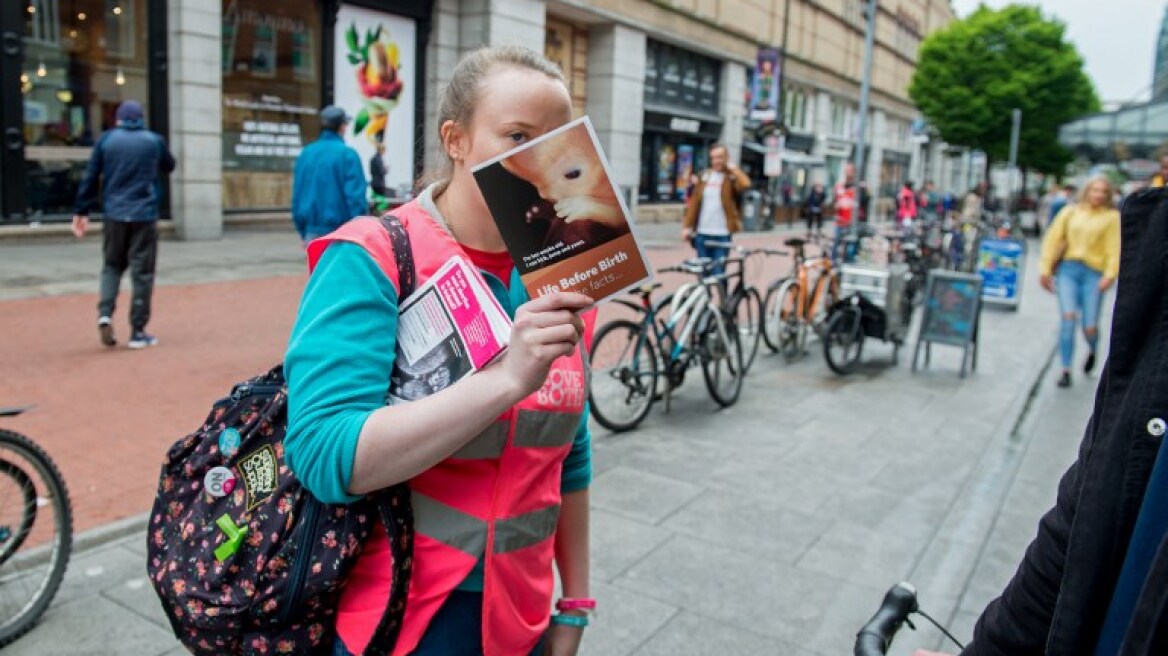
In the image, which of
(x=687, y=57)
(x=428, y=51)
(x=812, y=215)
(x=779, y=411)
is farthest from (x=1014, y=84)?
(x=779, y=411)

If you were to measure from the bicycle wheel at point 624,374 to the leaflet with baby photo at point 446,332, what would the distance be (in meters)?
5.04

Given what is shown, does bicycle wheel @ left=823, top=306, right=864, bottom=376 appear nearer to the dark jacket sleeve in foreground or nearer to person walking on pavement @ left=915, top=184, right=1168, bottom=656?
the dark jacket sleeve in foreground

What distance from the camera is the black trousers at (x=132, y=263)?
26.1 feet

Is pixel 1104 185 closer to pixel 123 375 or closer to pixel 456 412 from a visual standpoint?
pixel 123 375

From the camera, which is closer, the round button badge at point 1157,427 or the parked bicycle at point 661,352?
the round button badge at point 1157,427

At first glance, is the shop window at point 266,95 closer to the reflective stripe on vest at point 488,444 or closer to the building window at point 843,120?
the reflective stripe on vest at point 488,444

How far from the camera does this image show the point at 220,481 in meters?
1.44

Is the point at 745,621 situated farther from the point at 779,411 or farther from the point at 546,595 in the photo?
the point at 779,411

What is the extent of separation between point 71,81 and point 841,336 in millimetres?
11724

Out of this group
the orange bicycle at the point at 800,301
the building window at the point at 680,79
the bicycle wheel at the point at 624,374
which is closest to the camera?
the bicycle wheel at the point at 624,374

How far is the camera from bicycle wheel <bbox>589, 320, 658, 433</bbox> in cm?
653

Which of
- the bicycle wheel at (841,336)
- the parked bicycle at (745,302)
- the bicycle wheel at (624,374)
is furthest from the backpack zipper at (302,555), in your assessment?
the bicycle wheel at (841,336)

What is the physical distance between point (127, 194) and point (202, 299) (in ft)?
7.92

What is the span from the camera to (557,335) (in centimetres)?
126
